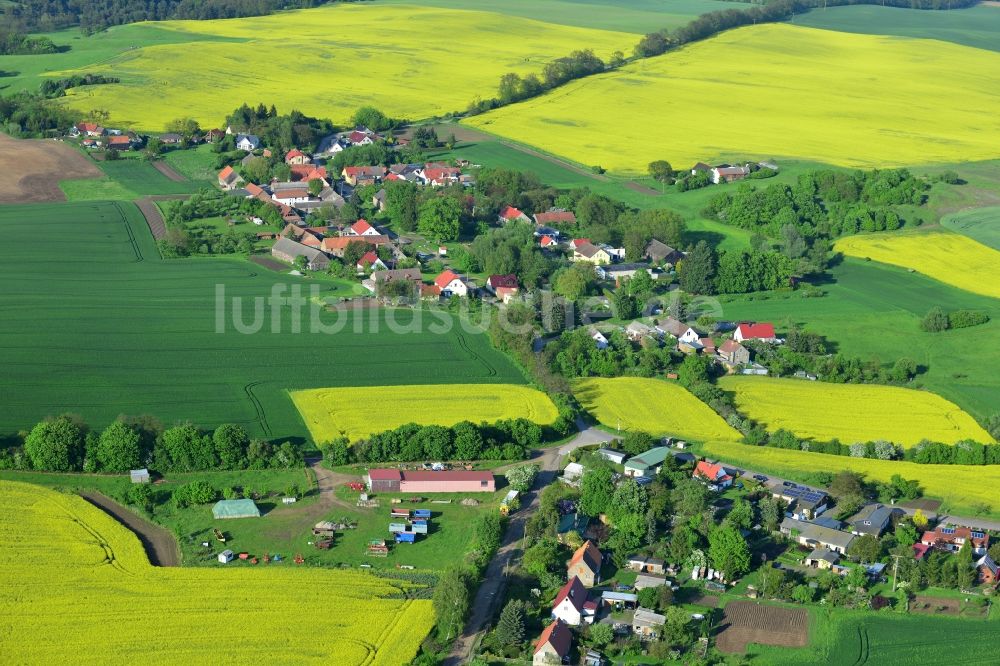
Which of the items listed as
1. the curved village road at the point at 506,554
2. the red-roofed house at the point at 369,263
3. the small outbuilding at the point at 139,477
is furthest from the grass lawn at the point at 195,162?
the curved village road at the point at 506,554

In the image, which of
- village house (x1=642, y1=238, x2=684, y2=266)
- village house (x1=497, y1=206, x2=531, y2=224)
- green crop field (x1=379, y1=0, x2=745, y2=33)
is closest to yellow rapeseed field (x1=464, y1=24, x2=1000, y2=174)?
green crop field (x1=379, y1=0, x2=745, y2=33)

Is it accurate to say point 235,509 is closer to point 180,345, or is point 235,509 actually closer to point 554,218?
point 180,345

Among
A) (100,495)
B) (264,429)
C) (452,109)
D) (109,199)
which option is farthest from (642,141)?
(100,495)

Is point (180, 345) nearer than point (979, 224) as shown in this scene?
Yes

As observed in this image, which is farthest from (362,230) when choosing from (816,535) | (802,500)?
(816,535)

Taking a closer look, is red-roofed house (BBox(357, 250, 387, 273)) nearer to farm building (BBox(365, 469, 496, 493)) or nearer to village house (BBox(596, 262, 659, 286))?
village house (BBox(596, 262, 659, 286))

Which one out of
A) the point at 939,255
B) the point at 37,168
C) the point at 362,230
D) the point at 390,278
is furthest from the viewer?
the point at 37,168
